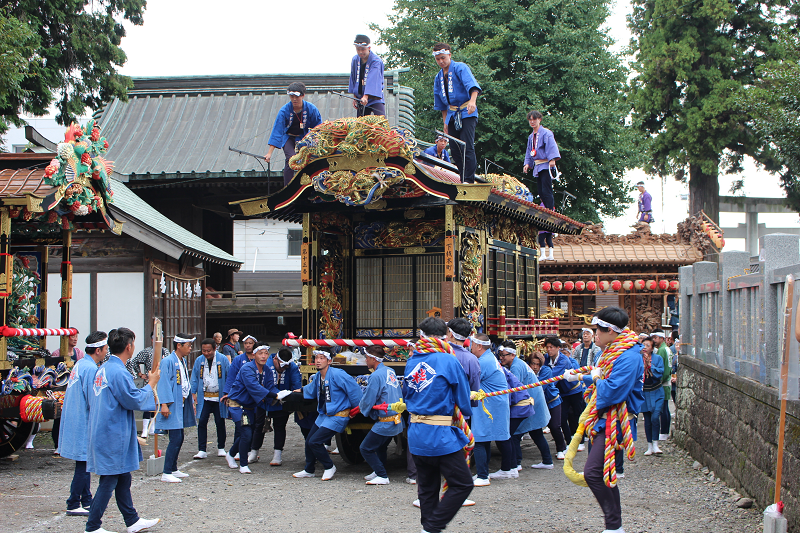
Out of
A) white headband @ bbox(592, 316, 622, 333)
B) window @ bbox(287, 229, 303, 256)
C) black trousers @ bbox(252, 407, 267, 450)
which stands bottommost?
black trousers @ bbox(252, 407, 267, 450)

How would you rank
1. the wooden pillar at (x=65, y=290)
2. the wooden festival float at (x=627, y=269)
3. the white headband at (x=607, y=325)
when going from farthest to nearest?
1. the wooden festival float at (x=627, y=269)
2. the wooden pillar at (x=65, y=290)
3. the white headband at (x=607, y=325)

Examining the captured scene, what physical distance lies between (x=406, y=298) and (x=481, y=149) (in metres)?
12.3

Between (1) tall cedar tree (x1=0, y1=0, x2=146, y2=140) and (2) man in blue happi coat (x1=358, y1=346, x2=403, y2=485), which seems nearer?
(2) man in blue happi coat (x1=358, y1=346, x2=403, y2=485)

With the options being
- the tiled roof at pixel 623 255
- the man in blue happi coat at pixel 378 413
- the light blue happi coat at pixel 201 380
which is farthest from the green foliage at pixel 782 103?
the light blue happi coat at pixel 201 380

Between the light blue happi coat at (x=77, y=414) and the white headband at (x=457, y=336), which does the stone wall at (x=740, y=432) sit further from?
the light blue happi coat at (x=77, y=414)

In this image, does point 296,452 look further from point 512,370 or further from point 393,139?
point 393,139

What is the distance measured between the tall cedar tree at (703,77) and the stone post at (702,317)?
664 inches

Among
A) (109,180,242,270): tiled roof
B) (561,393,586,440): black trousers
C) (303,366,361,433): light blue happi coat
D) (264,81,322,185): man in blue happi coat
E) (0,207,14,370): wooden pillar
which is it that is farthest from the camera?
(109,180,242,270): tiled roof

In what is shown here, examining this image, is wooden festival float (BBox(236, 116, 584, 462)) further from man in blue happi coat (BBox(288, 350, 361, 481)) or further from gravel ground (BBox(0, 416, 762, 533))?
gravel ground (BBox(0, 416, 762, 533))

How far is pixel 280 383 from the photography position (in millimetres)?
10203

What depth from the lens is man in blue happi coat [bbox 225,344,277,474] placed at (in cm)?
973

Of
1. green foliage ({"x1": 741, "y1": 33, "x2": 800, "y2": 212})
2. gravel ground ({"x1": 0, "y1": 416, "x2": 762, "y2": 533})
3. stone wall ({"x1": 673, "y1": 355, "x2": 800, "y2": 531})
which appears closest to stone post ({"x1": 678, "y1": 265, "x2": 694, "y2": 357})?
stone wall ({"x1": 673, "y1": 355, "x2": 800, "y2": 531})

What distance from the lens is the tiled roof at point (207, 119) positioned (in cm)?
1980

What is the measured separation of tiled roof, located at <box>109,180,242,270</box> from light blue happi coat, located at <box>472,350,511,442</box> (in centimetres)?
707
